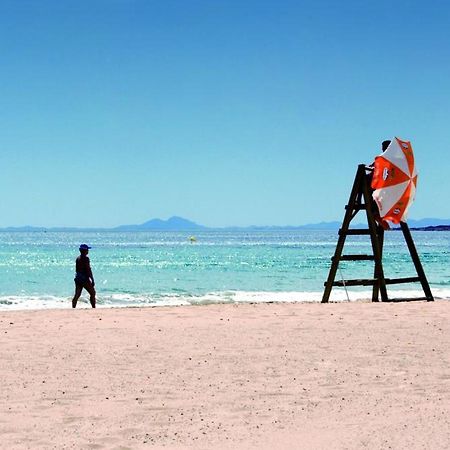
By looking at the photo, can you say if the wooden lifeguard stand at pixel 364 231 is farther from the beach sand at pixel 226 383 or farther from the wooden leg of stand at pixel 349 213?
the beach sand at pixel 226 383

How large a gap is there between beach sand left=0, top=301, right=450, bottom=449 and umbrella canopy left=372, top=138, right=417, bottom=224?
3306 mm

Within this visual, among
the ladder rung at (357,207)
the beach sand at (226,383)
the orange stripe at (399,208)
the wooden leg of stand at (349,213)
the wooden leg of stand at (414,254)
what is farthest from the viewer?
the wooden leg of stand at (414,254)

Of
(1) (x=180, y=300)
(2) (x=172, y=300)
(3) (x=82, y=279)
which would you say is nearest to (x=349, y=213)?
(3) (x=82, y=279)

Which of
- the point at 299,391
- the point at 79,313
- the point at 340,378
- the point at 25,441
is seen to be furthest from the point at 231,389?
the point at 79,313

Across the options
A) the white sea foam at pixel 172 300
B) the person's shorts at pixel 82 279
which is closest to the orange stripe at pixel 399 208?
the white sea foam at pixel 172 300

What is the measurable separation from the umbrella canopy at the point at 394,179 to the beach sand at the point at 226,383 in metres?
3.31

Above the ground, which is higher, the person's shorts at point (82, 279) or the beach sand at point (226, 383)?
the person's shorts at point (82, 279)

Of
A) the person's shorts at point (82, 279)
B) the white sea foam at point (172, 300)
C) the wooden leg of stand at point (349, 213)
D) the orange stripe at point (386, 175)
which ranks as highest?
the orange stripe at point (386, 175)

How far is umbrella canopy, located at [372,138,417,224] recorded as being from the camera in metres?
15.5

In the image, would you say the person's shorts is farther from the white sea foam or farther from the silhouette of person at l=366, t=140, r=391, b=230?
the silhouette of person at l=366, t=140, r=391, b=230

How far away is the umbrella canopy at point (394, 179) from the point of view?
15523mm

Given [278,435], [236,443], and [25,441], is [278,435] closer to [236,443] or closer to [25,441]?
[236,443]

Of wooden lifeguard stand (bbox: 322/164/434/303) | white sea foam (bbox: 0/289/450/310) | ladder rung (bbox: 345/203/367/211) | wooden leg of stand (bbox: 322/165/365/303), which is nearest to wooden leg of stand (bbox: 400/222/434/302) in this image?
wooden lifeguard stand (bbox: 322/164/434/303)

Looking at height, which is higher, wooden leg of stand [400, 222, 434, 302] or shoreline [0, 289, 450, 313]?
wooden leg of stand [400, 222, 434, 302]
